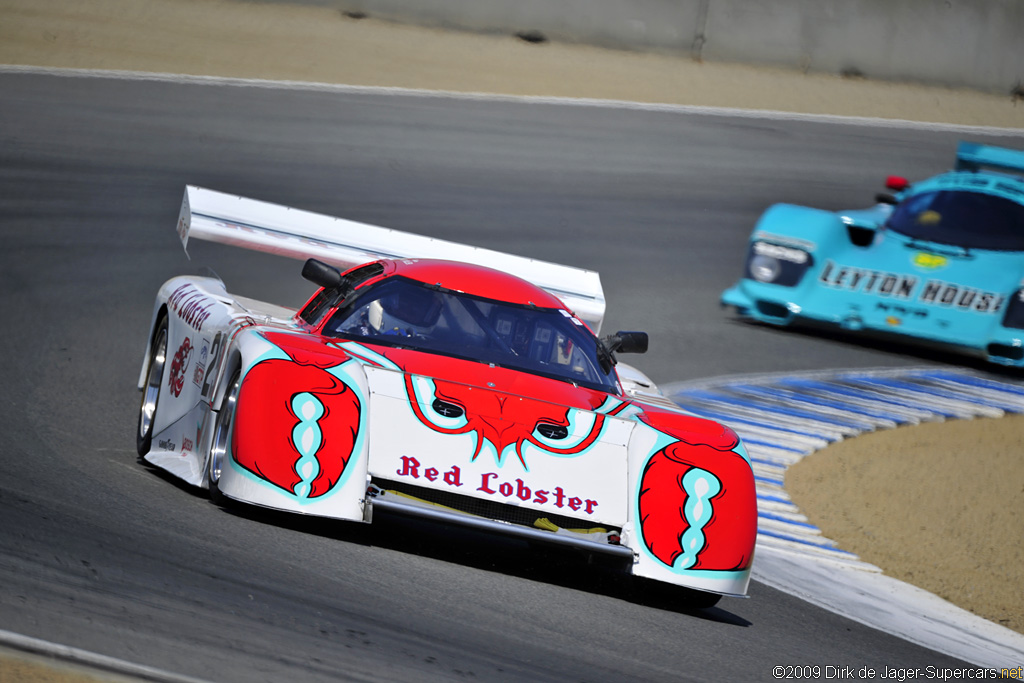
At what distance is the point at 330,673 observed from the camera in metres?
3.90

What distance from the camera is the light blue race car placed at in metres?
10.9

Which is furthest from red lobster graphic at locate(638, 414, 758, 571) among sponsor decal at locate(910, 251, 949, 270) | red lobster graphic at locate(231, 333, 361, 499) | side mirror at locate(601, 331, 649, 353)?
sponsor decal at locate(910, 251, 949, 270)

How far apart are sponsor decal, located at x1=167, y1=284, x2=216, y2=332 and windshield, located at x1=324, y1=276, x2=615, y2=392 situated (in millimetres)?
677

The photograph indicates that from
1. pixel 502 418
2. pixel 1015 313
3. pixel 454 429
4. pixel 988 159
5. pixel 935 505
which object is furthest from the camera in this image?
pixel 988 159

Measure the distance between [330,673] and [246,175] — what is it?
1016cm

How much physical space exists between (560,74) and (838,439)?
11.3 metres

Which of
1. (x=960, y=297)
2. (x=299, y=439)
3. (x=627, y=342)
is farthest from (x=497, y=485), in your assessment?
(x=960, y=297)

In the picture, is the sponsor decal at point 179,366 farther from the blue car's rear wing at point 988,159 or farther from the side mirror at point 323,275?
the blue car's rear wing at point 988,159

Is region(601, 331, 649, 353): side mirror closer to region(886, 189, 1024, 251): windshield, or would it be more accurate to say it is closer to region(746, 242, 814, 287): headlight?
region(746, 242, 814, 287): headlight

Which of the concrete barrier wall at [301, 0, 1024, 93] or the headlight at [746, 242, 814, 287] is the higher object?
the concrete barrier wall at [301, 0, 1024, 93]

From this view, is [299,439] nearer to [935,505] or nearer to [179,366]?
[179,366]

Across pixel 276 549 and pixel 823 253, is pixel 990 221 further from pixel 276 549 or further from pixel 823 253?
pixel 276 549

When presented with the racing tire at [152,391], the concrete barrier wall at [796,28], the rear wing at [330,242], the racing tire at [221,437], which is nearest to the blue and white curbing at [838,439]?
the rear wing at [330,242]

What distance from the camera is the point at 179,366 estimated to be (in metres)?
6.38
